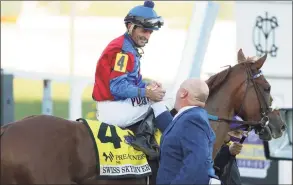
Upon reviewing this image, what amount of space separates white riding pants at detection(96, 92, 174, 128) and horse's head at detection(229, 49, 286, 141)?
768 mm

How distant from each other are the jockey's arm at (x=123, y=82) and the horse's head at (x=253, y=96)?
995 mm

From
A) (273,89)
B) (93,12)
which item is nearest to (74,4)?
(93,12)

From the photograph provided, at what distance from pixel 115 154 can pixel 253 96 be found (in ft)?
4.79

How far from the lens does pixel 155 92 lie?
5.75m

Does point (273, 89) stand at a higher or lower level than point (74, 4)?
lower

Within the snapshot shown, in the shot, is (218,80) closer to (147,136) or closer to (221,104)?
(221,104)

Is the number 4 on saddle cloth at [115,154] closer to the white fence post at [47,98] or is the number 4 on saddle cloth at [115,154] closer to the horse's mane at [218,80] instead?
the horse's mane at [218,80]

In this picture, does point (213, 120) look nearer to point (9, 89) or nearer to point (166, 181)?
point (166, 181)

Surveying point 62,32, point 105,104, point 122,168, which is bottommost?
point 122,168

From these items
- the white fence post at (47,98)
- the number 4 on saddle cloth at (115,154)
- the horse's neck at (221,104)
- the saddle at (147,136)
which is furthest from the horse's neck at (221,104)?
the white fence post at (47,98)

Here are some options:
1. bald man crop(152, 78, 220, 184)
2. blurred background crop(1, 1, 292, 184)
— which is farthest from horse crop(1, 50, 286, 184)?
blurred background crop(1, 1, 292, 184)

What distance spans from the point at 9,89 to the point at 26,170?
3457 millimetres

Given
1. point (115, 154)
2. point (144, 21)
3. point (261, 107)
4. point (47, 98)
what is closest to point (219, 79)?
point (261, 107)

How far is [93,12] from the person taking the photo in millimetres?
13477
